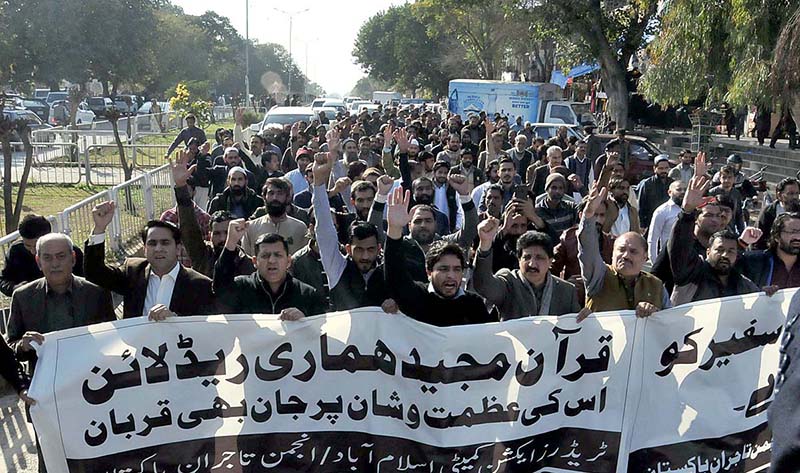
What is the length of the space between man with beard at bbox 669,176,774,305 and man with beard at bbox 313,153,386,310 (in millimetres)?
1864

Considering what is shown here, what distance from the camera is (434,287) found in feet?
14.9

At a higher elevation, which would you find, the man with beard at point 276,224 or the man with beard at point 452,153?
the man with beard at point 452,153

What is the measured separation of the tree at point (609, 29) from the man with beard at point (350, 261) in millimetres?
21572

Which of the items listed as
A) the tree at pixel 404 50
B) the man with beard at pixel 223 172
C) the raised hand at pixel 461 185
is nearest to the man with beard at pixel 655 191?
the raised hand at pixel 461 185

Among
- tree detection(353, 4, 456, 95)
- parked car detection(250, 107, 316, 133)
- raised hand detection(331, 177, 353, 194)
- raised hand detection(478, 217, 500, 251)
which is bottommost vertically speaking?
raised hand detection(331, 177, 353, 194)

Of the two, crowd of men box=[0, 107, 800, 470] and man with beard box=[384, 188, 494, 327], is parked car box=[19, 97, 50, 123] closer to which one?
crowd of men box=[0, 107, 800, 470]

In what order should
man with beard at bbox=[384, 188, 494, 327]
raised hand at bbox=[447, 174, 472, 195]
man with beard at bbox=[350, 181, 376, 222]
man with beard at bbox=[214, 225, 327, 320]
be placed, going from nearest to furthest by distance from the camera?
man with beard at bbox=[384, 188, 494, 327]
man with beard at bbox=[214, 225, 327, 320]
raised hand at bbox=[447, 174, 472, 195]
man with beard at bbox=[350, 181, 376, 222]

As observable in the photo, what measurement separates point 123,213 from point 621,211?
705 centimetres

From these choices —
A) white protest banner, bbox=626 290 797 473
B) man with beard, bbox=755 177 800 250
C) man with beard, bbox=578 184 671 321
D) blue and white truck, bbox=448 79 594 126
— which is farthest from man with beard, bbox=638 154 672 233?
blue and white truck, bbox=448 79 594 126

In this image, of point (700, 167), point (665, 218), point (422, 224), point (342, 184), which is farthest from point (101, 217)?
point (665, 218)

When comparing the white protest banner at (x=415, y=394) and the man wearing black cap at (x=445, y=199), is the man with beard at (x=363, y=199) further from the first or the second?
the white protest banner at (x=415, y=394)

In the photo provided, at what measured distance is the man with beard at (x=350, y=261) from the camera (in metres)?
4.82

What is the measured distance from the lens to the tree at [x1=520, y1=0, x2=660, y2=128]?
25156 millimetres

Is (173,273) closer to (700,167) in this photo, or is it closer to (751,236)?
(700,167)
